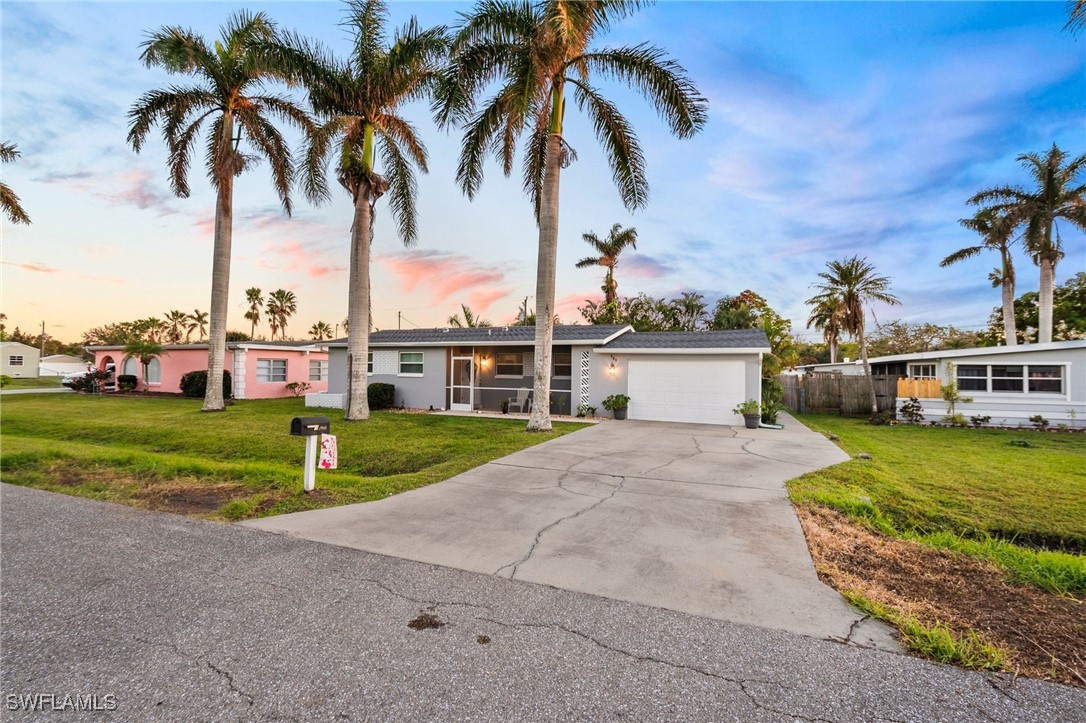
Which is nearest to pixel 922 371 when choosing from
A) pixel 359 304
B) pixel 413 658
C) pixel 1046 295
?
pixel 1046 295

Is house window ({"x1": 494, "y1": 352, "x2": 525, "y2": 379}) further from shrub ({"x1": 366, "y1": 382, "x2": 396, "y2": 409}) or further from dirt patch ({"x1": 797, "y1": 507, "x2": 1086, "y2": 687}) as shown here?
dirt patch ({"x1": 797, "y1": 507, "x2": 1086, "y2": 687})

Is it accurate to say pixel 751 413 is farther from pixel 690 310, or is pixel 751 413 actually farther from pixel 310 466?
pixel 690 310

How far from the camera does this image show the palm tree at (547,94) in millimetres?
10836

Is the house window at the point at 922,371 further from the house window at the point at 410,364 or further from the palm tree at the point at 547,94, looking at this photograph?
the house window at the point at 410,364

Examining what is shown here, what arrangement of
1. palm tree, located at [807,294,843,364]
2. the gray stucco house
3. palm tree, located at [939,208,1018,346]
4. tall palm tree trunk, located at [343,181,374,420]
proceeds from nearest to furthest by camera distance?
tall palm tree trunk, located at [343,181,374,420] < the gray stucco house < palm tree, located at [939,208,1018,346] < palm tree, located at [807,294,843,364]

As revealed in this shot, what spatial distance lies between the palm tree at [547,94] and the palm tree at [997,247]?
1964 cm

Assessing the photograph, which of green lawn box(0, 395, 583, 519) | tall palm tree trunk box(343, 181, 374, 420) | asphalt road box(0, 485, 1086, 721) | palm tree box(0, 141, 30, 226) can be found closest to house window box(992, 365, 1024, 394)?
green lawn box(0, 395, 583, 519)

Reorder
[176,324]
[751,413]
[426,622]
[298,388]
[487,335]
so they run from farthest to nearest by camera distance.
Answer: [176,324]
[298,388]
[487,335]
[751,413]
[426,622]

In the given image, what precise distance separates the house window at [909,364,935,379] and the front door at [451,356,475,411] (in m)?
18.5

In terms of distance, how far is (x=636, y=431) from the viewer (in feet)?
39.6

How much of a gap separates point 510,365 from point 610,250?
46.7ft

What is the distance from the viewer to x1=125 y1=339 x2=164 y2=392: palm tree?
24.1 metres

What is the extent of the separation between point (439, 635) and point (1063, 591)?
4601 millimetres

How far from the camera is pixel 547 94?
1205 cm
